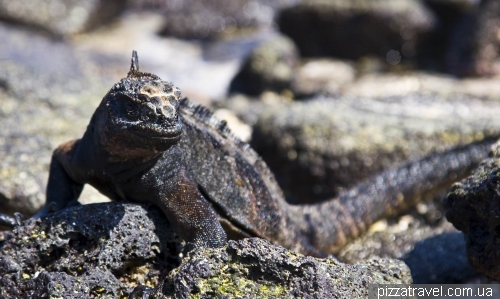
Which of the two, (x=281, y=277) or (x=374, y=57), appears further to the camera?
(x=374, y=57)

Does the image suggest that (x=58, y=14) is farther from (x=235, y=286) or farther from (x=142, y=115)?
(x=235, y=286)

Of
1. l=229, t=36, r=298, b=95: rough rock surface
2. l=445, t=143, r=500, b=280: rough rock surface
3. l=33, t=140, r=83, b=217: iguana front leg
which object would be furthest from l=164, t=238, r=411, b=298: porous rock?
l=229, t=36, r=298, b=95: rough rock surface

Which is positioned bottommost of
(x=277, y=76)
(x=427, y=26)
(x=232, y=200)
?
(x=232, y=200)

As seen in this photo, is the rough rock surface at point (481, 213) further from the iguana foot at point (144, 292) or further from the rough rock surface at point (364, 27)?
the rough rock surface at point (364, 27)

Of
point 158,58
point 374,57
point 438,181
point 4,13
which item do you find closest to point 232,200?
point 438,181

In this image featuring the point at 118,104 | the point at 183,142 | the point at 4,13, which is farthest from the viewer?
the point at 4,13

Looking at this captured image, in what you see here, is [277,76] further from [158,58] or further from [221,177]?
[221,177]
